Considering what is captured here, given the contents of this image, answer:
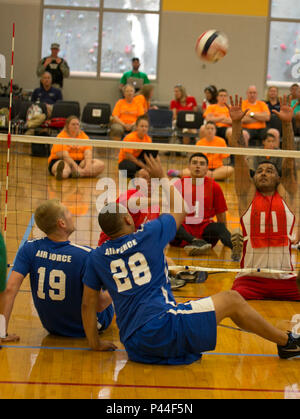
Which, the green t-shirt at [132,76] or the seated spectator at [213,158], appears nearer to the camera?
the seated spectator at [213,158]

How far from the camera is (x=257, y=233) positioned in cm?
694

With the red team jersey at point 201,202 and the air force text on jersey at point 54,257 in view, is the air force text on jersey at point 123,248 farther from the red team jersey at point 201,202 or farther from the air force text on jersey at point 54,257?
the red team jersey at point 201,202

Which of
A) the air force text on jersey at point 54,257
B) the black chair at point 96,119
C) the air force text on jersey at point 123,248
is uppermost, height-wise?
the black chair at point 96,119

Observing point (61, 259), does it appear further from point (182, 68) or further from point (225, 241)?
point (182, 68)

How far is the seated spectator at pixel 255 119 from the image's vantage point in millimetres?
14891

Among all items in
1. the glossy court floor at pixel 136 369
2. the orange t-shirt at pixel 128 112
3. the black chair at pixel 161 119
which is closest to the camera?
the glossy court floor at pixel 136 369

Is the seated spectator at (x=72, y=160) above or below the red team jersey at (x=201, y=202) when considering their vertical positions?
above

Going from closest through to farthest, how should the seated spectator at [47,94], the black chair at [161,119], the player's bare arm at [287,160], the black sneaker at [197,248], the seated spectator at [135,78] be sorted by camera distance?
the player's bare arm at [287,160] → the black sneaker at [197,248] → the black chair at [161,119] → the seated spectator at [47,94] → the seated spectator at [135,78]

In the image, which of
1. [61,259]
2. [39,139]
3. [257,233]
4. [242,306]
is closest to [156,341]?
[242,306]

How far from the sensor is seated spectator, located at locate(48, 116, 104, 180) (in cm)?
1212

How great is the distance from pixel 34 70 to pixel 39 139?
12.4m

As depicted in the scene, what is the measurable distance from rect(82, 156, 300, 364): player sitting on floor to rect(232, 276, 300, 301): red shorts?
168cm

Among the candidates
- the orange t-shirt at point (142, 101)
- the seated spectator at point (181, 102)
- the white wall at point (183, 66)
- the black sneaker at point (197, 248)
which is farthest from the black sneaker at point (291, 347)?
the white wall at point (183, 66)

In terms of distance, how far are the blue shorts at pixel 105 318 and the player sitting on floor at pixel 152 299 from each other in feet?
2.17
